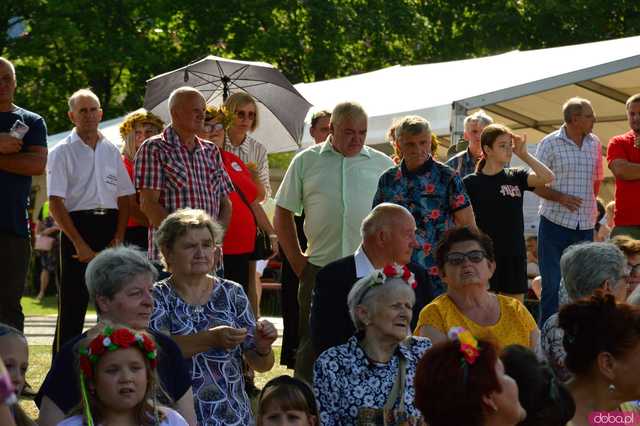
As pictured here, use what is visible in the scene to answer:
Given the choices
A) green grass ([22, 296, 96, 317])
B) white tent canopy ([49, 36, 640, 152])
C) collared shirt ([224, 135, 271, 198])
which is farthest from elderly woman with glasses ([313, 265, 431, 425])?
green grass ([22, 296, 96, 317])

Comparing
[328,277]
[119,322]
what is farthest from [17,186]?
[119,322]

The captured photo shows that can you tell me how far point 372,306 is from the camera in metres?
5.64

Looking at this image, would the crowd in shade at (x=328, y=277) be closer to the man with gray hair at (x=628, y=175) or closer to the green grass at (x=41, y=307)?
the man with gray hair at (x=628, y=175)

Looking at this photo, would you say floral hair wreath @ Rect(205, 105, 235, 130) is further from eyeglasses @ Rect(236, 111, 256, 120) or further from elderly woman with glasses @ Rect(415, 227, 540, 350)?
elderly woman with glasses @ Rect(415, 227, 540, 350)

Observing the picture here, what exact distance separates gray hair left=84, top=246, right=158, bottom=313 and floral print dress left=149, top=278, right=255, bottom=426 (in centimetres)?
25

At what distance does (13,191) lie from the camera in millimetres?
7816

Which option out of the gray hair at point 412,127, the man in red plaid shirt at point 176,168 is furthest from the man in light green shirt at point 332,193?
the man in red plaid shirt at point 176,168

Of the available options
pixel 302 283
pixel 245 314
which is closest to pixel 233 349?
pixel 245 314

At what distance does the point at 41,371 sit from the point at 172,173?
2.31 meters

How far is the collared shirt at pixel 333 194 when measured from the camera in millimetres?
8094

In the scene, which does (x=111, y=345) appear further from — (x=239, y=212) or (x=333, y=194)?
(x=239, y=212)

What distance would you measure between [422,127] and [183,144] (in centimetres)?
146

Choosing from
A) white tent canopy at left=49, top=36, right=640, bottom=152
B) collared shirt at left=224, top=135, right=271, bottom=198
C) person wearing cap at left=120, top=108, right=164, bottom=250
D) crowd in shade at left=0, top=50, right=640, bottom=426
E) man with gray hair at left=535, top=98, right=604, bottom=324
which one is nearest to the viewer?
crowd in shade at left=0, top=50, right=640, bottom=426

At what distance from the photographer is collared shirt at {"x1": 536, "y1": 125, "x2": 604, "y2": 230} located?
10.1 metres
